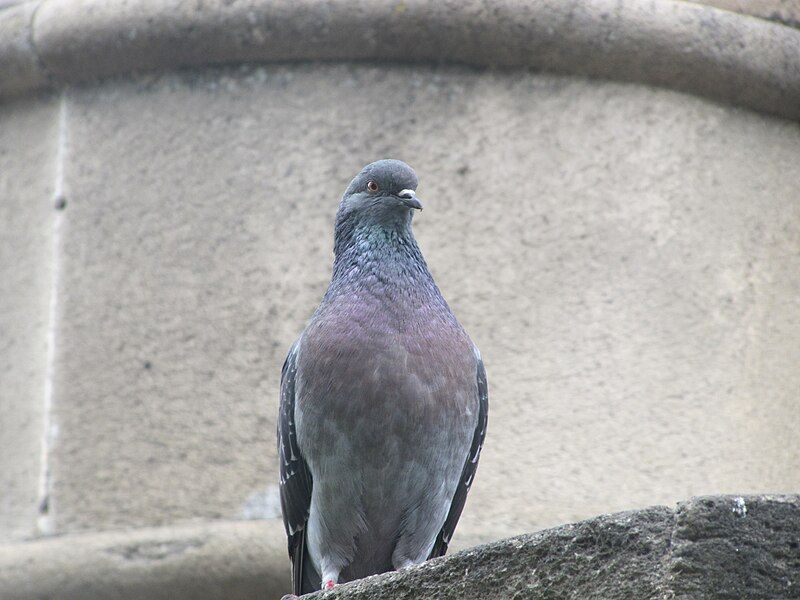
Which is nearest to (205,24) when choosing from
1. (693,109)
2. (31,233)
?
(31,233)

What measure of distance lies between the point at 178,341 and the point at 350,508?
199 cm

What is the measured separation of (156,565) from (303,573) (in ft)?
3.67

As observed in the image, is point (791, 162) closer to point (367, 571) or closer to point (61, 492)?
point (367, 571)

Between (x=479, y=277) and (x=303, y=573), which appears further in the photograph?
(x=479, y=277)

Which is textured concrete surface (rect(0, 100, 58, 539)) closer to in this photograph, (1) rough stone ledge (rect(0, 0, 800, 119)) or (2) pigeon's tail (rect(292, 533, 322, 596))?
(1) rough stone ledge (rect(0, 0, 800, 119))

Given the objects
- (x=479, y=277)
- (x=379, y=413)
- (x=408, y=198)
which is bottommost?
(x=379, y=413)

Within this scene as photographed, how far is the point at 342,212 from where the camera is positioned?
604 cm

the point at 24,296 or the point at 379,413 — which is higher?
the point at 24,296

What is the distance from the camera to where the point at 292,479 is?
223 inches

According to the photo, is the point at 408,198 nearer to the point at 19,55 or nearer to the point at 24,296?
the point at 24,296

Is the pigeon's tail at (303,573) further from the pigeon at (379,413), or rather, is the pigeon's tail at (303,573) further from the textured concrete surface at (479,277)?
the textured concrete surface at (479,277)

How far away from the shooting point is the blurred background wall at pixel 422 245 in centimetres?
680

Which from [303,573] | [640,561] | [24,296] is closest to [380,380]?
[303,573]

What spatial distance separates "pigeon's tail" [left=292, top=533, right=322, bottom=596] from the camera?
5773mm
